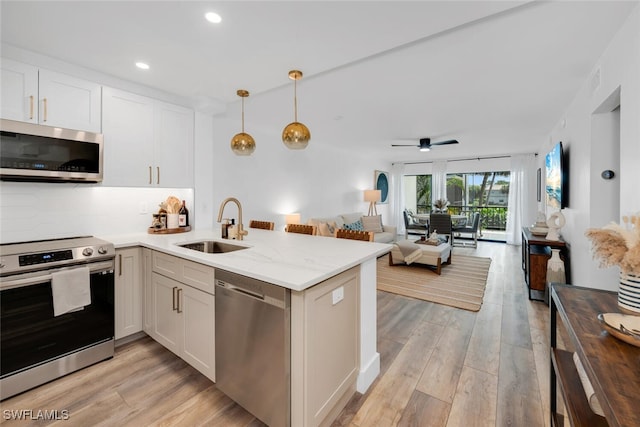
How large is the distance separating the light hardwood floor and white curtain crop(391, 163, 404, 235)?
6.60 metres

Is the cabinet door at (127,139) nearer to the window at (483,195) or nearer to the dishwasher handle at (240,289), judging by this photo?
the dishwasher handle at (240,289)

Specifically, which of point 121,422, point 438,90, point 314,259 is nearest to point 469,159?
point 438,90

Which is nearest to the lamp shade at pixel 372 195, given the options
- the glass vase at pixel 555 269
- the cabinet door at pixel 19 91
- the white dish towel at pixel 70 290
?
the glass vase at pixel 555 269

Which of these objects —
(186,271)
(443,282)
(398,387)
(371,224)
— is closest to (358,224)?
(371,224)

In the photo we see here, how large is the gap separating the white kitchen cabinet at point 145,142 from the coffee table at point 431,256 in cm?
340

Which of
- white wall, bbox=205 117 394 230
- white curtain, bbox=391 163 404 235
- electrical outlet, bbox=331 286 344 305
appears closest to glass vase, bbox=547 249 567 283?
electrical outlet, bbox=331 286 344 305

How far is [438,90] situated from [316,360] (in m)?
2.93

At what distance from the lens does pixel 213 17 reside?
171 cm

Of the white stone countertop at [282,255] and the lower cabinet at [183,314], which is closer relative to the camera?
the white stone countertop at [282,255]

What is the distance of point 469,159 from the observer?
26.2 ft

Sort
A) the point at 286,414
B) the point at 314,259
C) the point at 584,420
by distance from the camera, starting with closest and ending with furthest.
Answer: the point at 584,420 < the point at 286,414 < the point at 314,259

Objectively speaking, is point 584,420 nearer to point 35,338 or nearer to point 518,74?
point 518,74

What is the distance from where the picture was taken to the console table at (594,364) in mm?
693

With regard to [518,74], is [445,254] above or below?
below
